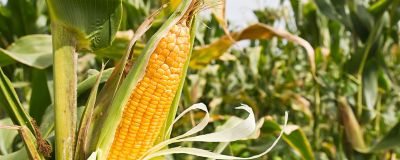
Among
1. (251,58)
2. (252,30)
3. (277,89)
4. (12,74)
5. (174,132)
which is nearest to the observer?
(252,30)

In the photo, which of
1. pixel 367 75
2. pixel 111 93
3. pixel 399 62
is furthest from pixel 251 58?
pixel 111 93

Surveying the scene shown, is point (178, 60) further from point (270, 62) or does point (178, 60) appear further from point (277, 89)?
point (270, 62)

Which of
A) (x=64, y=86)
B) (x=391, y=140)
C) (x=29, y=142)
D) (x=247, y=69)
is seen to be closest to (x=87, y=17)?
(x=64, y=86)

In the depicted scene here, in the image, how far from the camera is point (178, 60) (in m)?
0.89

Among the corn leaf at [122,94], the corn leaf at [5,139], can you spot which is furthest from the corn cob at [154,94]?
the corn leaf at [5,139]

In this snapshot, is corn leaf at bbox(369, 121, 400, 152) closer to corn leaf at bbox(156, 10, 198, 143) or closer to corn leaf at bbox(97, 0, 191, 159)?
corn leaf at bbox(156, 10, 198, 143)

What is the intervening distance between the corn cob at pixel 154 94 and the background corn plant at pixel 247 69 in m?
0.08

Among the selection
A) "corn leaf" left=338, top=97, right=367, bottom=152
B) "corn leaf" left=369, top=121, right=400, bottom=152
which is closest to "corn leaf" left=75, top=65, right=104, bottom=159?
"corn leaf" left=369, top=121, right=400, bottom=152

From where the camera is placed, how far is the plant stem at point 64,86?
845 mm

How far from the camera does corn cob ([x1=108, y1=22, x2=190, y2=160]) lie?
0.89m

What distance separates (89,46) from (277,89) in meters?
3.61

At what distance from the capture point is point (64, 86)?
2.78 feet

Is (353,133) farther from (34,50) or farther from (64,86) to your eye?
(64,86)

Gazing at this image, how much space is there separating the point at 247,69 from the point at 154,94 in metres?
3.79
